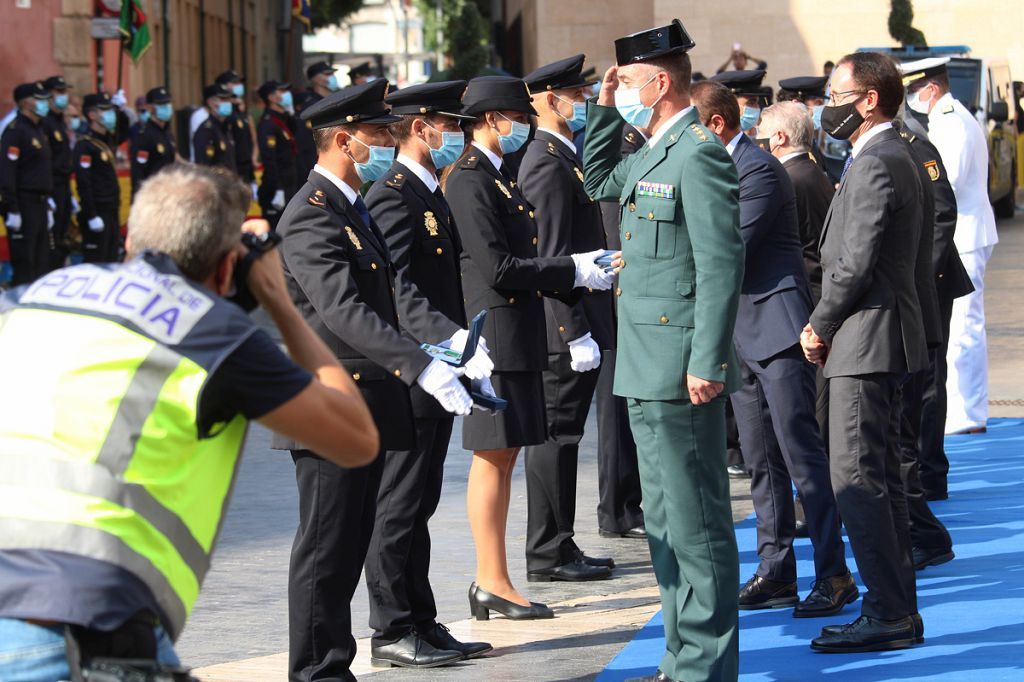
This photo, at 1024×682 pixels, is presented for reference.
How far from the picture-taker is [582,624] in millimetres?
6191

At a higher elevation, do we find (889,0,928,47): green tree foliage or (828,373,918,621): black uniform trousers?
(889,0,928,47): green tree foliage

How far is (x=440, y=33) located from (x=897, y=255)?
6109cm

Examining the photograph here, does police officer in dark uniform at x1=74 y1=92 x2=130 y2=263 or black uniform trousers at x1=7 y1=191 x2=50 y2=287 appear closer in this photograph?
black uniform trousers at x1=7 y1=191 x2=50 y2=287

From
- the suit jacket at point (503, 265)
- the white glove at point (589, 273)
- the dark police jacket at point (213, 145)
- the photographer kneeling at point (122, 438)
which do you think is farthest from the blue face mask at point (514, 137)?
the dark police jacket at point (213, 145)

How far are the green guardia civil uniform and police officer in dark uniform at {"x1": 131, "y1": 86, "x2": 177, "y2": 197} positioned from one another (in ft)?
54.1

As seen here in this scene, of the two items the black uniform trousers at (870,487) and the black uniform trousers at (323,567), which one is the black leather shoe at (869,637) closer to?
the black uniform trousers at (870,487)

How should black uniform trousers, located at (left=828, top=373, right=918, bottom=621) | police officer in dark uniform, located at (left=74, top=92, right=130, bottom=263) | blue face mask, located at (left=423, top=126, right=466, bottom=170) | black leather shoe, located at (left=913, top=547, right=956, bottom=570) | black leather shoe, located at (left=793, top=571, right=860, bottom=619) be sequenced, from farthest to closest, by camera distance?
police officer in dark uniform, located at (left=74, top=92, right=130, bottom=263), black leather shoe, located at (left=913, top=547, right=956, bottom=570), blue face mask, located at (left=423, top=126, right=466, bottom=170), black leather shoe, located at (left=793, top=571, right=860, bottom=619), black uniform trousers, located at (left=828, top=373, right=918, bottom=621)

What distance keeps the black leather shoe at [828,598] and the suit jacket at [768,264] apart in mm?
884

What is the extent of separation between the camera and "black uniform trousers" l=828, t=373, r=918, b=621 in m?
5.54

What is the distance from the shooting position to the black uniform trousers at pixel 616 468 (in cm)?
777

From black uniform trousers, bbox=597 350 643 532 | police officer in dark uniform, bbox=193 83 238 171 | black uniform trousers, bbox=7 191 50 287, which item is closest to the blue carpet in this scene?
black uniform trousers, bbox=597 350 643 532

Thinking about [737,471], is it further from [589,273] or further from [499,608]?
[499,608]

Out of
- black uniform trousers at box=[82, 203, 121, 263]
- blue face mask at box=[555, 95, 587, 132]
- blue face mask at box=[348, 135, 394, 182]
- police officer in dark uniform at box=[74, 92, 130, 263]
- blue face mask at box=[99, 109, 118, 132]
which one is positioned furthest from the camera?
blue face mask at box=[99, 109, 118, 132]

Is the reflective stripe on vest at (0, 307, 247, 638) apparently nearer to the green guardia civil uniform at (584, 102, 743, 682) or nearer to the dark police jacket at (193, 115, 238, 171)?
the green guardia civil uniform at (584, 102, 743, 682)
